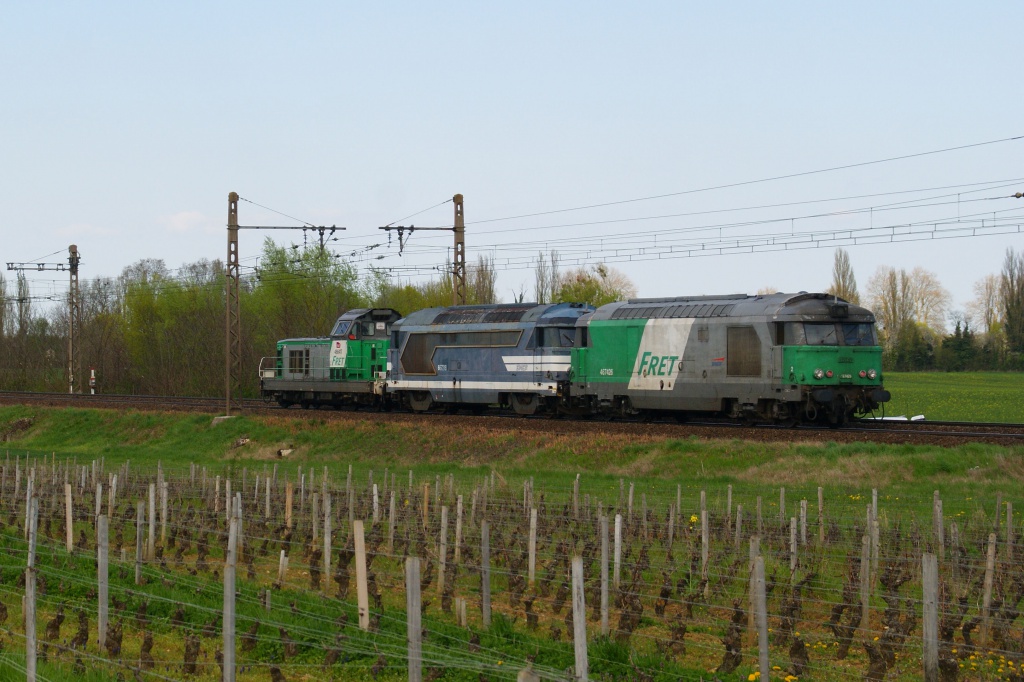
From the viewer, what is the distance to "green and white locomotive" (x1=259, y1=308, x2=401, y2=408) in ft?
148

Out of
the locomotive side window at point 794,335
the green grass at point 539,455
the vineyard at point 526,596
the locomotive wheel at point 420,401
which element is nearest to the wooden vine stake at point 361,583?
the vineyard at point 526,596

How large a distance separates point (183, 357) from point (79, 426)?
102 ft

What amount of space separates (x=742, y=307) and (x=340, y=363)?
806 inches

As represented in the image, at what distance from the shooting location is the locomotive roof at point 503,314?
3703 cm

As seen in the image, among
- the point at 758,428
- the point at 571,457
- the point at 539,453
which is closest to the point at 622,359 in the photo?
the point at 539,453

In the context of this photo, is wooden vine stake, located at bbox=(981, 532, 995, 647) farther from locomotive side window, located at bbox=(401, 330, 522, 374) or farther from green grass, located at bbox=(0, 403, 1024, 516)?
locomotive side window, located at bbox=(401, 330, 522, 374)

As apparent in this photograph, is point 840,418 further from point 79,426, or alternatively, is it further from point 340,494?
point 79,426

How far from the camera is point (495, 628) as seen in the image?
1348 centimetres

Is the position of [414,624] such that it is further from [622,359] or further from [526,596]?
[622,359]

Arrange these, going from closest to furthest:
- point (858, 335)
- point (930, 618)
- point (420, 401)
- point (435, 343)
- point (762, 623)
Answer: point (930, 618), point (762, 623), point (858, 335), point (435, 343), point (420, 401)

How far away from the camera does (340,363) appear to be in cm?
4550

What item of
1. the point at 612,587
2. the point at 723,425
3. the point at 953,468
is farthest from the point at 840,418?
the point at 612,587

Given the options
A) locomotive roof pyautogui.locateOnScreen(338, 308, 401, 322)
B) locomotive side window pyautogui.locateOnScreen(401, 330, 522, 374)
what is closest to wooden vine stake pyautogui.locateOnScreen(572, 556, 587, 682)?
locomotive side window pyautogui.locateOnScreen(401, 330, 522, 374)

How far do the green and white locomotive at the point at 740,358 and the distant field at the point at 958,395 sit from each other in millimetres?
19089
